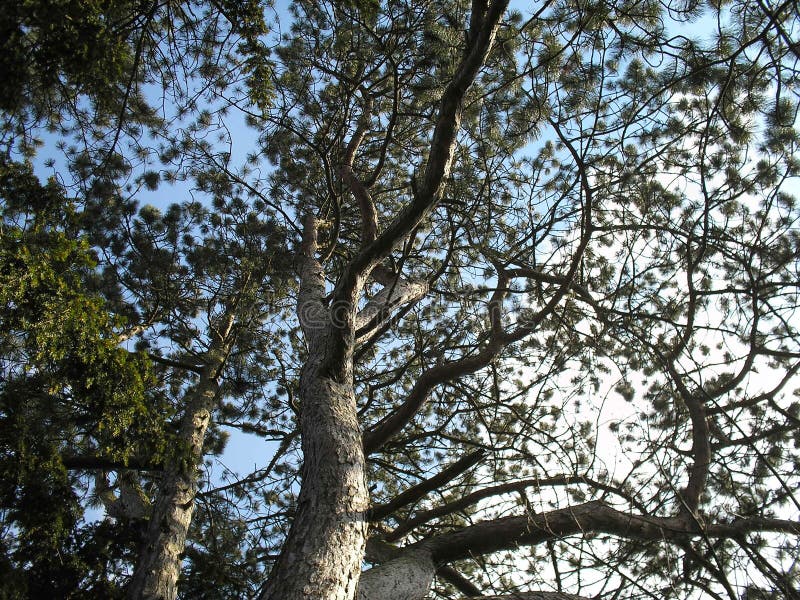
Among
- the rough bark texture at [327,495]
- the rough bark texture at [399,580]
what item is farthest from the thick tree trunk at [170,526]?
the rough bark texture at [399,580]

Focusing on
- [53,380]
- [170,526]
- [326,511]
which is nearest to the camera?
[326,511]

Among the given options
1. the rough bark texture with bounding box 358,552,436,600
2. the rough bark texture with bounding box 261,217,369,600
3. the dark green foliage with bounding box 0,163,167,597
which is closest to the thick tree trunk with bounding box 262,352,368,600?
the rough bark texture with bounding box 261,217,369,600

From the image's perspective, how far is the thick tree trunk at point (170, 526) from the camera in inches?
131

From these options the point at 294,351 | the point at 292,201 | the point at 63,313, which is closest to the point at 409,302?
the point at 294,351

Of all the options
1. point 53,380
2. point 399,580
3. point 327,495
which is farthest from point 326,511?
point 53,380

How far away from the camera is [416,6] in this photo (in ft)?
14.3

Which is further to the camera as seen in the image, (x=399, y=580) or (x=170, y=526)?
(x=170, y=526)

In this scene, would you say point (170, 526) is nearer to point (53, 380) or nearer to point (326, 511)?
point (53, 380)

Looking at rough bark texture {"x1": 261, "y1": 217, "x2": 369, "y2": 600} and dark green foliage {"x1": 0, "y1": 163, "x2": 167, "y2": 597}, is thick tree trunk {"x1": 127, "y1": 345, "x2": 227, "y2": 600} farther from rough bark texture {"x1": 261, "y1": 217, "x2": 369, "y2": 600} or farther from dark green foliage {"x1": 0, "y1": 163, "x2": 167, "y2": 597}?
rough bark texture {"x1": 261, "y1": 217, "x2": 369, "y2": 600}

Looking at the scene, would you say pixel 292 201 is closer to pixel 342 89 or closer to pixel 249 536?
pixel 342 89

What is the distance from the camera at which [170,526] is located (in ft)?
12.3

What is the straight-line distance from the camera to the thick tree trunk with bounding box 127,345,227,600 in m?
3.32

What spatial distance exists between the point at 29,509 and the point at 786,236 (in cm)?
542

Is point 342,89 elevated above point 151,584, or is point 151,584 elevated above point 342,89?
point 342,89
